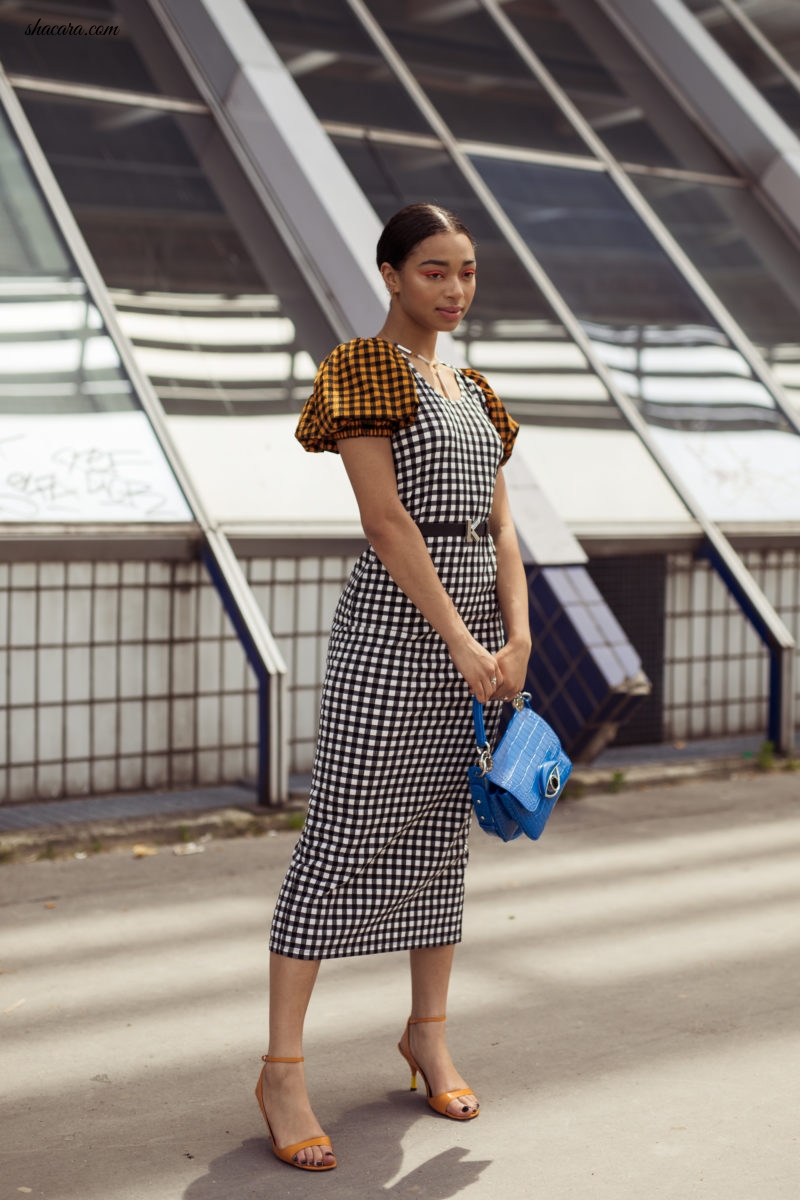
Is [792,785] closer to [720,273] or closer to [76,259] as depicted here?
[720,273]

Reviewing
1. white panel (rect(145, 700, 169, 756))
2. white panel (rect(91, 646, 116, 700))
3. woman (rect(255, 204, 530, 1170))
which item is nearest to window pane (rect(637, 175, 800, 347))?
white panel (rect(145, 700, 169, 756))

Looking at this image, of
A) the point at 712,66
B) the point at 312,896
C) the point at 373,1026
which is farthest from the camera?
the point at 712,66

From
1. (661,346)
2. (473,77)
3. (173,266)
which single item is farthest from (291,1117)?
(473,77)

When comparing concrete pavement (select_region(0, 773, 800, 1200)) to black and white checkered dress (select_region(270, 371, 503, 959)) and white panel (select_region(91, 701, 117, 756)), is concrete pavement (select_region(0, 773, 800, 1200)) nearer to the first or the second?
black and white checkered dress (select_region(270, 371, 503, 959))

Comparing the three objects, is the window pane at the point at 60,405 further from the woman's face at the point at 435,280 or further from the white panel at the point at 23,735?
the woman's face at the point at 435,280

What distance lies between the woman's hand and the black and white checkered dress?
0.11 m

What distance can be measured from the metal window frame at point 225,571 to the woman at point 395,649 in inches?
104

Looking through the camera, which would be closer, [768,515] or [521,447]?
[521,447]

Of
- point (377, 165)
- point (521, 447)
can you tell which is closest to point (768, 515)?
point (521, 447)

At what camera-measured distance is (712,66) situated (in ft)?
31.2

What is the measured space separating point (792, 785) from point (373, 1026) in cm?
356

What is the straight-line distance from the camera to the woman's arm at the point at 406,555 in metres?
2.62

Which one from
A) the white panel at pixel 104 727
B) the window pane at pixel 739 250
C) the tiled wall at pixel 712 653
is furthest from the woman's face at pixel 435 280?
the window pane at pixel 739 250

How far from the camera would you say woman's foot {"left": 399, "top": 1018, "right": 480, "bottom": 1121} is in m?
2.87
